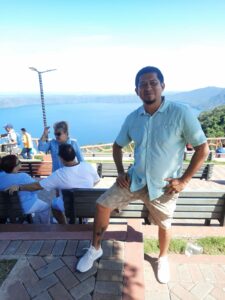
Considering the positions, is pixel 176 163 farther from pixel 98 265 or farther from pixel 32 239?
pixel 32 239

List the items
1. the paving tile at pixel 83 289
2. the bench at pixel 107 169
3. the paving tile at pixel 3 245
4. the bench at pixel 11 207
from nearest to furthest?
1. the paving tile at pixel 83 289
2. the paving tile at pixel 3 245
3. the bench at pixel 11 207
4. the bench at pixel 107 169

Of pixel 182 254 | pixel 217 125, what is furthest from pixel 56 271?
pixel 217 125

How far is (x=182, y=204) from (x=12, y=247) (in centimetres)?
194

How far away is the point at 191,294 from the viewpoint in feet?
6.81

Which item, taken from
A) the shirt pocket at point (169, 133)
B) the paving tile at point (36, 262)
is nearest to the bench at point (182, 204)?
the paving tile at point (36, 262)

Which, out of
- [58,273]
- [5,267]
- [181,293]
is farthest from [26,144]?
[181,293]

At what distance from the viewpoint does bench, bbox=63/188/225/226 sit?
288 centimetres

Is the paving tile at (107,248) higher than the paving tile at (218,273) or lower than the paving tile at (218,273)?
higher

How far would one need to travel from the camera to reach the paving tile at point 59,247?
8.08 ft

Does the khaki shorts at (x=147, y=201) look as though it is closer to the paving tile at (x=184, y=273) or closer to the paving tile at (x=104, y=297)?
the paving tile at (x=184, y=273)

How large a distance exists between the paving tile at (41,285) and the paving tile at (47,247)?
1.01ft

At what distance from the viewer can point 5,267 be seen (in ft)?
7.47

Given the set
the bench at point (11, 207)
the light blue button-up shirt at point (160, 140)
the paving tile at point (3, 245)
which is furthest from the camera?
the bench at point (11, 207)

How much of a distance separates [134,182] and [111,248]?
84cm
